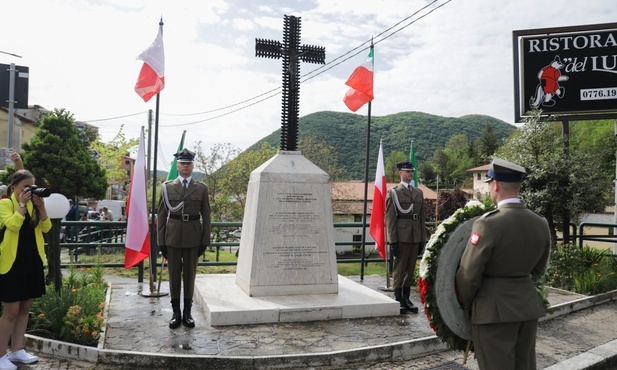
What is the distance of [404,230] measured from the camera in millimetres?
6613

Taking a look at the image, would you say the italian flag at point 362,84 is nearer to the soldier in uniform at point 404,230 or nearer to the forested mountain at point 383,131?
the soldier in uniform at point 404,230

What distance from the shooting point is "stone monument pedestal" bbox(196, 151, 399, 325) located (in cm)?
643

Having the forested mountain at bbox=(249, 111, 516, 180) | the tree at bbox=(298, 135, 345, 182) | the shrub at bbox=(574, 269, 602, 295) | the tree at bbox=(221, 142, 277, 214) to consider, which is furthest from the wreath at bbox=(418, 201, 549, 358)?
the forested mountain at bbox=(249, 111, 516, 180)

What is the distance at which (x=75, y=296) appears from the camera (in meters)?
5.32

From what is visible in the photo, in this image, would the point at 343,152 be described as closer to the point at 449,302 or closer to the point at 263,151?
the point at 263,151

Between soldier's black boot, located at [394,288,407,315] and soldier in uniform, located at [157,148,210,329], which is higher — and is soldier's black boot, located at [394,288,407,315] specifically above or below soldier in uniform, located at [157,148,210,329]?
below

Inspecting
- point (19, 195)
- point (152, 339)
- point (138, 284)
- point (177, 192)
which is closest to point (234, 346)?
point (152, 339)

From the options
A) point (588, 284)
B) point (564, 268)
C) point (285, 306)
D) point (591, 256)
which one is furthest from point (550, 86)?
point (285, 306)

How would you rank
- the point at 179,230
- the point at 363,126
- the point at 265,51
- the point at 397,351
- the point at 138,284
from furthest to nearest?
the point at 363,126 < the point at 138,284 < the point at 265,51 < the point at 179,230 < the point at 397,351

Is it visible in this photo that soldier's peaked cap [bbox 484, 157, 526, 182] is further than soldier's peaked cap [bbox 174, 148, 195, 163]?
No

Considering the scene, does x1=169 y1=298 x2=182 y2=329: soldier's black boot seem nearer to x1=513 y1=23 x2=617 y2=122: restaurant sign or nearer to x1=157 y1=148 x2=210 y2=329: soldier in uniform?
x1=157 y1=148 x2=210 y2=329: soldier in uniform

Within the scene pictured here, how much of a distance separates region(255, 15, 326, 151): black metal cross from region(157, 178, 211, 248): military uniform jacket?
2093 mm

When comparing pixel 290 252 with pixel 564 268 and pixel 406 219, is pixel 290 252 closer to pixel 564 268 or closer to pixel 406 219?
pixel 406 219

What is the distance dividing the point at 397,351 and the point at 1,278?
3.86 metres
